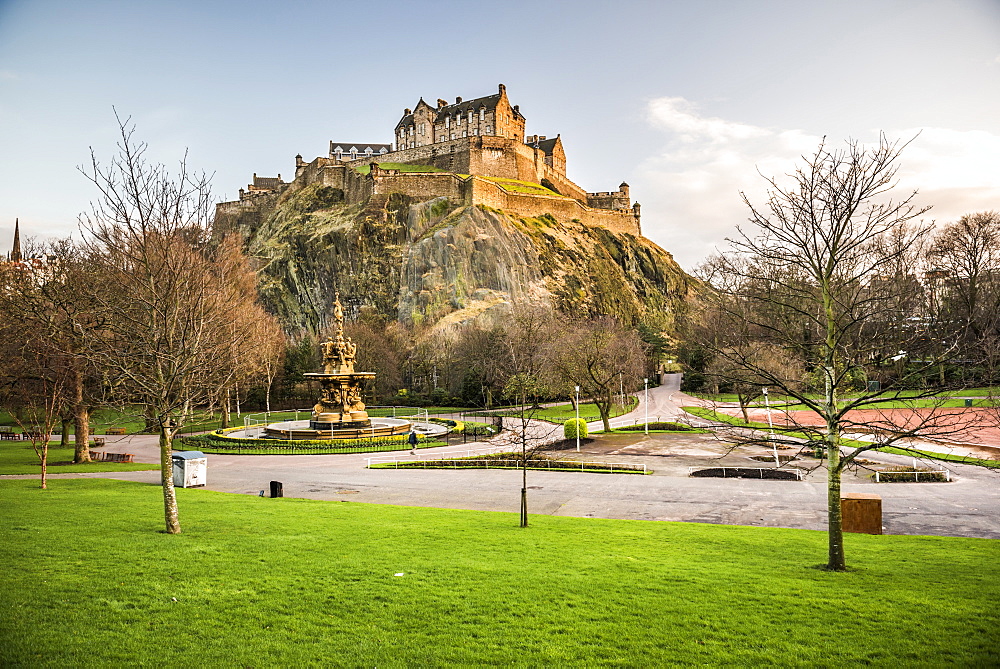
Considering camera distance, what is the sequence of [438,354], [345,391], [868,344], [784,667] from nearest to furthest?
[784,667] → [868,344] → [345,391] → [438,354]

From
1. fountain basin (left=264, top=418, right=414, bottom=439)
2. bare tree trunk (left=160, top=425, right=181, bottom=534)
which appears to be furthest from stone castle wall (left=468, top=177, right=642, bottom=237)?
bare tree trunk (left=160, top=425, right=181, bottom=534)

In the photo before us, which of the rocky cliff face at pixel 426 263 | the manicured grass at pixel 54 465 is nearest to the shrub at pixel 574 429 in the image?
the manicured grass at pixel 54 465

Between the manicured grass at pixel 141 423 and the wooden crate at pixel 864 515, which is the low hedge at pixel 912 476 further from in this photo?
the manicured grass at pixel 141 423

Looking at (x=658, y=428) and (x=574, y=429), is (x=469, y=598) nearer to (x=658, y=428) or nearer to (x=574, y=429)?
(x=574, y=429)

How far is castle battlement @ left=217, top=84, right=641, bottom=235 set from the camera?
82812 millimetres

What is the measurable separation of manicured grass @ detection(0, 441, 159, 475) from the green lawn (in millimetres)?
11629

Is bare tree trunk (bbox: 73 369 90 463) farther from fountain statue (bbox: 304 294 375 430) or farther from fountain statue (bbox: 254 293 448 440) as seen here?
fountain statue (bbox: 304 294 375 430)

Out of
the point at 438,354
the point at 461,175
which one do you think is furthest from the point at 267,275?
the point at 438,354

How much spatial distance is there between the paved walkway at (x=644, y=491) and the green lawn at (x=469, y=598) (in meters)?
3.36

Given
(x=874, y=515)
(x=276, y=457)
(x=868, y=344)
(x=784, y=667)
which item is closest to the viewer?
(x=784, y=667)

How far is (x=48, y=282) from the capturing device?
24.3 metres

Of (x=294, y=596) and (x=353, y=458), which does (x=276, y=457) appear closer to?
(x=353, y=458)

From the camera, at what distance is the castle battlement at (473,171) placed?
272 ft

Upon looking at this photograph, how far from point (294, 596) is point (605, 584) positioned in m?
3.80
